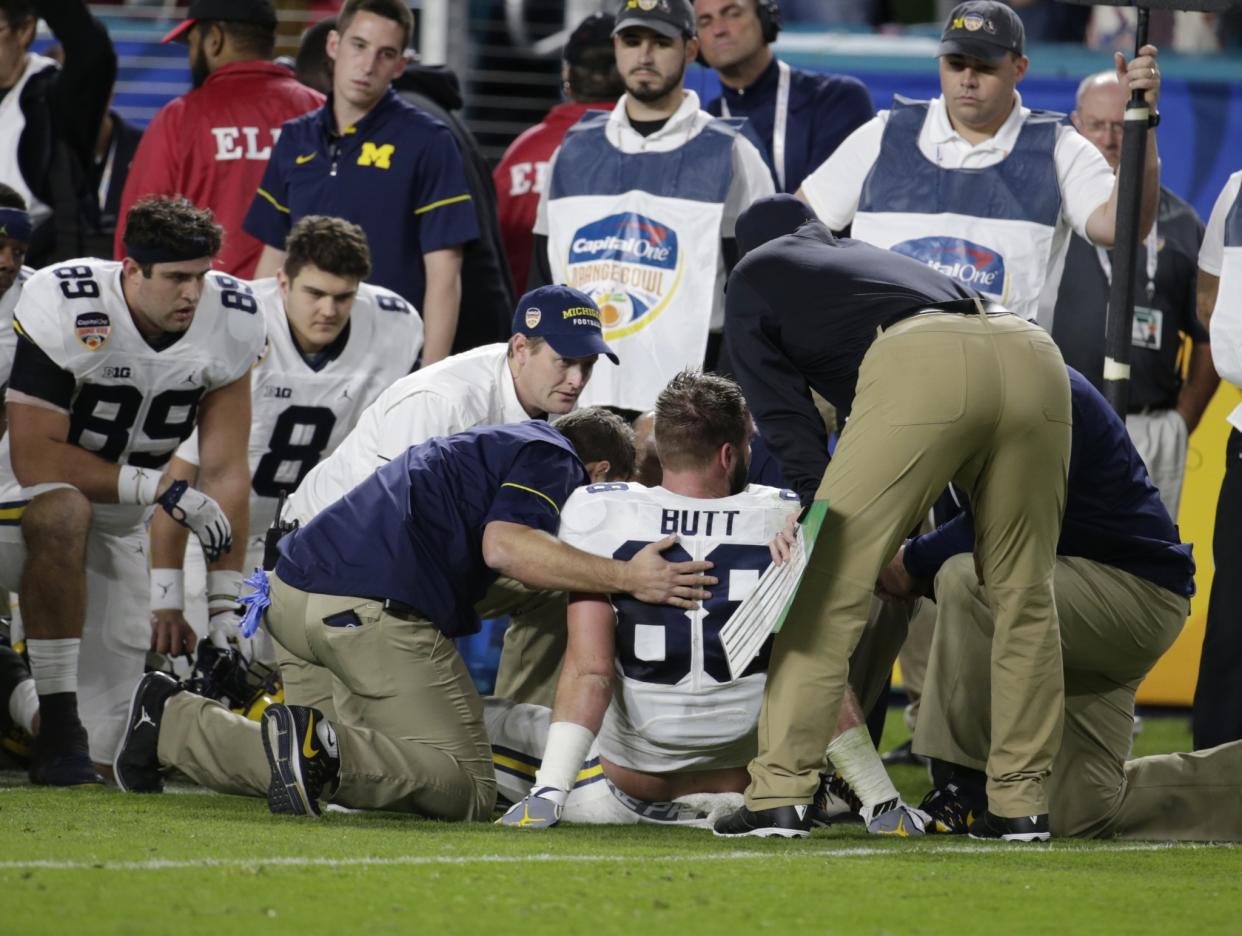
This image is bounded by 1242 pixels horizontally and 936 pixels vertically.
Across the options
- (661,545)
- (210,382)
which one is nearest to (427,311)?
(210,382)

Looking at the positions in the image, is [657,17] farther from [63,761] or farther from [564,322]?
[63,761]

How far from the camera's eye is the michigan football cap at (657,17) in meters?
6.52

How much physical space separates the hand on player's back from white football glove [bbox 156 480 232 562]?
1.67m

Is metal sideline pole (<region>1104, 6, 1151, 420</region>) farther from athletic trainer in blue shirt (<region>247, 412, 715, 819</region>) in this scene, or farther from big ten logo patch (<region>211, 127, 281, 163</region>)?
big ten logo patch (<region>211, 127, 281, 163</region>)

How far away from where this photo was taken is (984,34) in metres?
5.98

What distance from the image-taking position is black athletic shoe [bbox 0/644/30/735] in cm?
601

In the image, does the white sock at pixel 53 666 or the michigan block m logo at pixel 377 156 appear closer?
the white sock at pixel 53 666

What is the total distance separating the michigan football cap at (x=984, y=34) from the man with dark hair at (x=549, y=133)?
1514mm

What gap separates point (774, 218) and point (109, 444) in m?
2.33

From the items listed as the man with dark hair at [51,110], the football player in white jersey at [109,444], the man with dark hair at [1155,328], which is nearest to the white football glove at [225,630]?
the football player in white jersey at [109,444]

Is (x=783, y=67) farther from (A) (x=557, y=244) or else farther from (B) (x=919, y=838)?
(B) (x=919, y=838)

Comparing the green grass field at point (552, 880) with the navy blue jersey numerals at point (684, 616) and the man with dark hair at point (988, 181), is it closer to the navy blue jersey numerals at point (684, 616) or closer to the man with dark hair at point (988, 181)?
the navy blue jersey numerals at point (684, 616)

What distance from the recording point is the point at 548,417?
19.0 feet

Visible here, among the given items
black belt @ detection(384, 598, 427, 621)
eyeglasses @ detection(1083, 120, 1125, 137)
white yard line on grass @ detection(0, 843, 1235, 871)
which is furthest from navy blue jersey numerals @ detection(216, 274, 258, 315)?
eyeglasses @ detection(1083, 120, 1125, 137)
